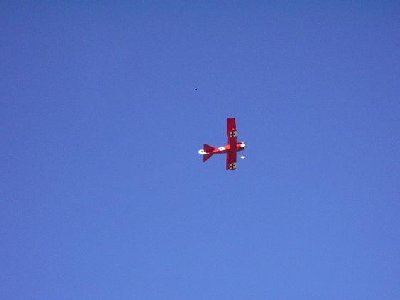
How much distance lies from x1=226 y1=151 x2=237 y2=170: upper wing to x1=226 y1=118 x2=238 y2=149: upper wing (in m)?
1.17

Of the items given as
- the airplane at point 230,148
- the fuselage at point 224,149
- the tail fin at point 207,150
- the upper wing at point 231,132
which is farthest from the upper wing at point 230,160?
the tail fin at point 207,150

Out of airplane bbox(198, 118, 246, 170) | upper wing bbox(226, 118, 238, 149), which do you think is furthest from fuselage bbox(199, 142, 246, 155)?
upper wing bbox(226, 118, 238, 149)

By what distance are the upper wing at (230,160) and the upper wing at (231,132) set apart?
1169 millimetres

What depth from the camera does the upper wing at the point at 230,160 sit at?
263ft

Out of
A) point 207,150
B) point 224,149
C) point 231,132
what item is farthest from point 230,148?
point 207,150

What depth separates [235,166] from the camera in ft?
265

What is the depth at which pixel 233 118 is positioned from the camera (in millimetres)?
78125

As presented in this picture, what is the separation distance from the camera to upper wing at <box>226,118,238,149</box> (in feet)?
256

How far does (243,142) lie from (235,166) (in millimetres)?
3754

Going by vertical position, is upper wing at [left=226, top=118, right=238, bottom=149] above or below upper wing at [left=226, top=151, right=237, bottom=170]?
above

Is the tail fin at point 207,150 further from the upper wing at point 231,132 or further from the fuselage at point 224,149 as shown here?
the upper wing at point 231,132

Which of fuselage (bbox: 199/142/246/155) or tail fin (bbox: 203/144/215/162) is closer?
fuselage (bbox: 199/142/246/155)

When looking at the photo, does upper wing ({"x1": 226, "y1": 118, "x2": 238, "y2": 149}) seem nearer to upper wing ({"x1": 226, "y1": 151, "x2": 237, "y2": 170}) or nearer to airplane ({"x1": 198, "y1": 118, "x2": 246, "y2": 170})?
airplane ({"x1": 198, "y1": 118, "x2": 246, "y2": 170})

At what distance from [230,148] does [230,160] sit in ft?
Answer: 6.25
